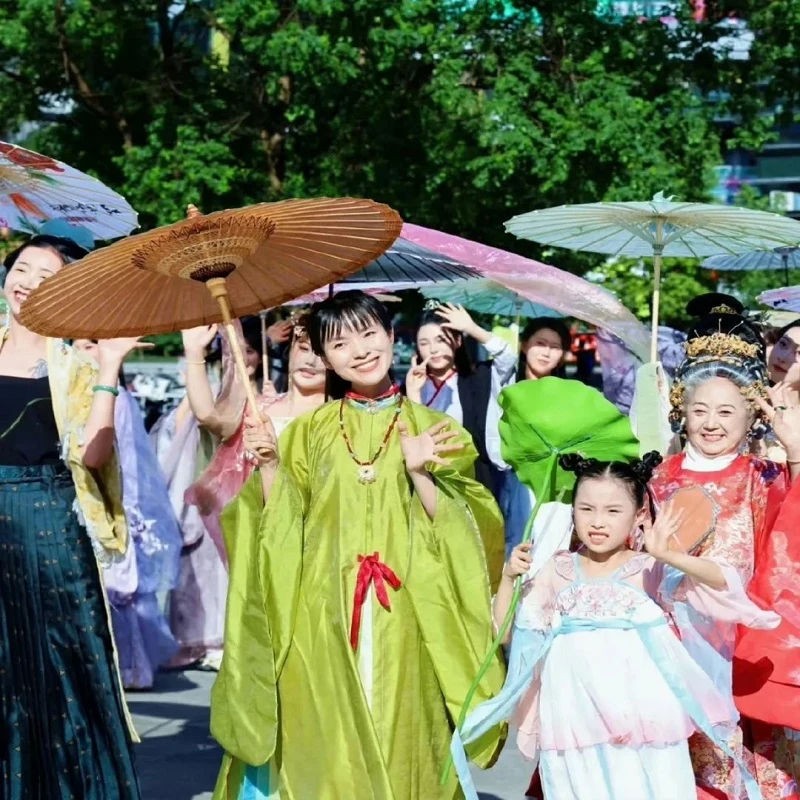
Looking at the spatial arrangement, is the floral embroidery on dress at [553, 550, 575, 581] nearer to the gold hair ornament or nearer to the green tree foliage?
the gold hair ornament

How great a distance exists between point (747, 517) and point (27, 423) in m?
2.19

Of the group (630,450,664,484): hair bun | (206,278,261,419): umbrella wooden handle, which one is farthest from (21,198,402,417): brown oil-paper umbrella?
(630,450,664,484): hair bun

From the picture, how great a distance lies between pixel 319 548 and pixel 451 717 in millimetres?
616

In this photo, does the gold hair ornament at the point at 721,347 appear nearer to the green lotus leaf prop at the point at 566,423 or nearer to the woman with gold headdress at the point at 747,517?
the woman with gold headdress at the point at 747,517

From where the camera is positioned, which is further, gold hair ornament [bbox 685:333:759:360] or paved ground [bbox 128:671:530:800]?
paved ground [bbox 128:671:530:800]

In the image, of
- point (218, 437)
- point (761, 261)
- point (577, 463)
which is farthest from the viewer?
point (761, 261)

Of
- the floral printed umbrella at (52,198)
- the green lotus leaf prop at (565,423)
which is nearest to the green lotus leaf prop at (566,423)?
the green lotus leaf prop at (565,423)

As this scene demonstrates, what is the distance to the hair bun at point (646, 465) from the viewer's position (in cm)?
430

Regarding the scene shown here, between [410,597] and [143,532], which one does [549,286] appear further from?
[143,532]

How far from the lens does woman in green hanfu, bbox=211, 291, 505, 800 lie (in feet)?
14.2

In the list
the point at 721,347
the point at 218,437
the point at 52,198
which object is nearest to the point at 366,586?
the point at 721,347

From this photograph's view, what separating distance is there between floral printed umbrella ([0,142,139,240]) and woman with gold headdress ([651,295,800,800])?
191 centimetres

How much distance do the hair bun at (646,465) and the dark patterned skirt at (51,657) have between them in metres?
1.64

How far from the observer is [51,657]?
449cm
